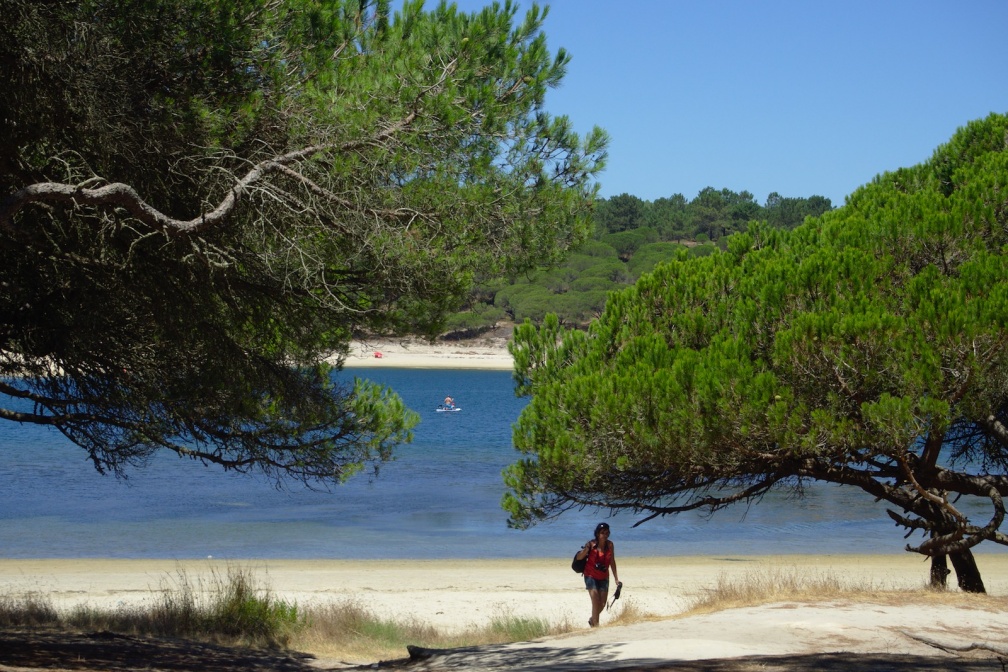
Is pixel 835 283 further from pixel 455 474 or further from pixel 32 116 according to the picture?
pixel 455 474

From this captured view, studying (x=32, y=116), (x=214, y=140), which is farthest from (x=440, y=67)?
(x=32, y=116)

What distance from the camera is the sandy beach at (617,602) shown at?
776 cm

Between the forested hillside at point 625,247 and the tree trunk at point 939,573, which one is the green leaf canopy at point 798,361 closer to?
the tree trunk at point 939,573

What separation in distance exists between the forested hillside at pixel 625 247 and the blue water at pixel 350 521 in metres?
28.8

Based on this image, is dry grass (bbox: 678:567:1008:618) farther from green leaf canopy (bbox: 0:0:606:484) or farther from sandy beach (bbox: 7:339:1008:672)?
green leaf canopy (bbox: 0:0:606:484)

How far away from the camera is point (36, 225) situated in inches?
250

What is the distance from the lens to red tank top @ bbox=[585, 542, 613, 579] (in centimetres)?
1083

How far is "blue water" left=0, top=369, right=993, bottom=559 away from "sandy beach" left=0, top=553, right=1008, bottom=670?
134 cm

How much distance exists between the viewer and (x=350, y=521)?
24000mm

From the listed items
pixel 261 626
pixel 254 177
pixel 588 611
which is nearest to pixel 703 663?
pixel 254 177

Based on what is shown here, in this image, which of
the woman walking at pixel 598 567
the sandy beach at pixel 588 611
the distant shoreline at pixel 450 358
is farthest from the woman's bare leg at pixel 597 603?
the distant shoreline at pixel 450 358

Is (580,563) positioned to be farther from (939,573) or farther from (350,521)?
(350,521)

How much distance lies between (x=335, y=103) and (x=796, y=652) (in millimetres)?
A: 5242

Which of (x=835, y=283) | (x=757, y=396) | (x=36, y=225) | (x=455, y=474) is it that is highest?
(x=36, y=225)
